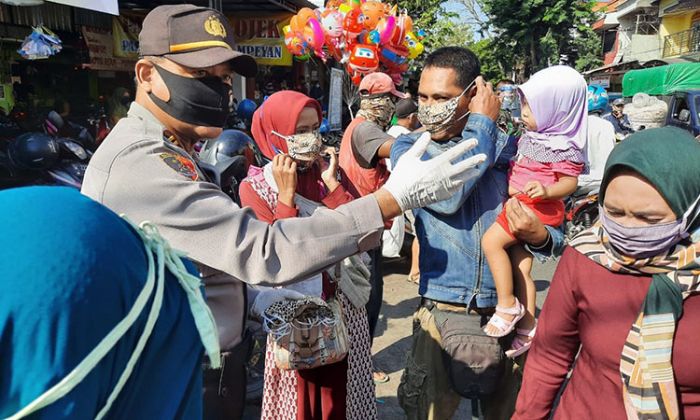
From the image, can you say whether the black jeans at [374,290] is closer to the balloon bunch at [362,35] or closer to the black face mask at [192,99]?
the black face mask at [192,99]

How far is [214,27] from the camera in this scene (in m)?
1.65

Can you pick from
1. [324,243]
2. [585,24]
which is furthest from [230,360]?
[585,24]

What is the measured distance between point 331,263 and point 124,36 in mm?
8350

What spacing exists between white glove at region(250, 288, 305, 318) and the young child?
0.85 m

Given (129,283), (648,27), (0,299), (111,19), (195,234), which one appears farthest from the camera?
(648,27)

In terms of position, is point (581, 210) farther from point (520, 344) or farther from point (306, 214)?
point (306, 214)

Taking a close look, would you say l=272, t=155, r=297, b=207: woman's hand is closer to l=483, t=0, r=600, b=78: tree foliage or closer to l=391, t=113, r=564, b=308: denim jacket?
l=391, t=113, r=564, b=308: denim jacket

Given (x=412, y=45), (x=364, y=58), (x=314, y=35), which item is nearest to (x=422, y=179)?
(x=364, y=58)

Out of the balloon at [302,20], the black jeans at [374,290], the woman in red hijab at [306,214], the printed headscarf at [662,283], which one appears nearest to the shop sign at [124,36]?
the balloon at [302,20]

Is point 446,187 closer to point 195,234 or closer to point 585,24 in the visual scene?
point 195,234

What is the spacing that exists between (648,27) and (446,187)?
3823 cm

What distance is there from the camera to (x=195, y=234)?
1.33 metres

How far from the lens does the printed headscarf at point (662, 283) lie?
144 centimetres

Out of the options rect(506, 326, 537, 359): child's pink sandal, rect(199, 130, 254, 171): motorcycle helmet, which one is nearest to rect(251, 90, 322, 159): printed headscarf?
rect(506, 326, 537, 359): child's pink sandal
